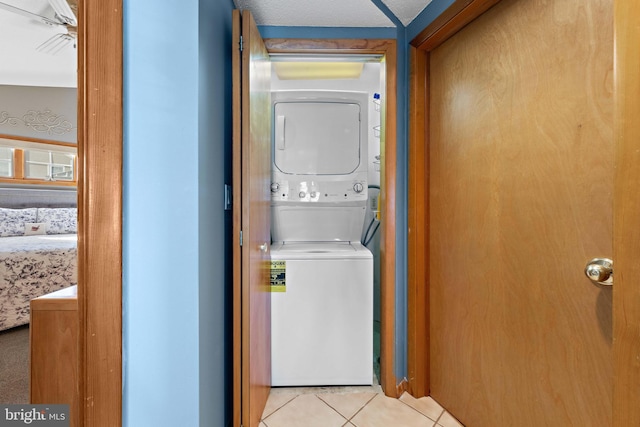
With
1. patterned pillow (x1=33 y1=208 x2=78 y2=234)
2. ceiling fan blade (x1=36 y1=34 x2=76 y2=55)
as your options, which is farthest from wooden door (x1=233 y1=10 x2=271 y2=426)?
patterned pillow (x1=33 y1=208 x2=78 y2=234)

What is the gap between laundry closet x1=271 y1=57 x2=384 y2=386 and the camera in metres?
1.65

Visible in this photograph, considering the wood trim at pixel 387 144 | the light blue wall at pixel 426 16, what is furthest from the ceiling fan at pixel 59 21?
the light blue wall at pixel 426 16

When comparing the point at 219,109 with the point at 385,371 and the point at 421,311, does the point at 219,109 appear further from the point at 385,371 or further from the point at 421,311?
the point at 385,371

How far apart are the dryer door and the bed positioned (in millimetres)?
2011

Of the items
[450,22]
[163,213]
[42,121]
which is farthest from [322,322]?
[42,121]

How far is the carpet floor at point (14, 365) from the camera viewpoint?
58.6 inches

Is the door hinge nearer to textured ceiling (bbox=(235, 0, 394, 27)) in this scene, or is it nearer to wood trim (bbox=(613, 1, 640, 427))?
textured ceiling (bbox=(235, 0, 394, 27))

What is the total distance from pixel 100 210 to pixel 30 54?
2689mm

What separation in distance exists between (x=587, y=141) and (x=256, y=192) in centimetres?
128

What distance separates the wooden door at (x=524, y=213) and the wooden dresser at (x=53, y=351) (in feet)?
5.71

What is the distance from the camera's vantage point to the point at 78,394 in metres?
0.83

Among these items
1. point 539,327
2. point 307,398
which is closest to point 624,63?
point 539,327

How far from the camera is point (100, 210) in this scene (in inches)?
32.2

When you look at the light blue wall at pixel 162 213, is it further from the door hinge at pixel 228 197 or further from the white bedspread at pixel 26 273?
the white bedspread at pixel 26 273
